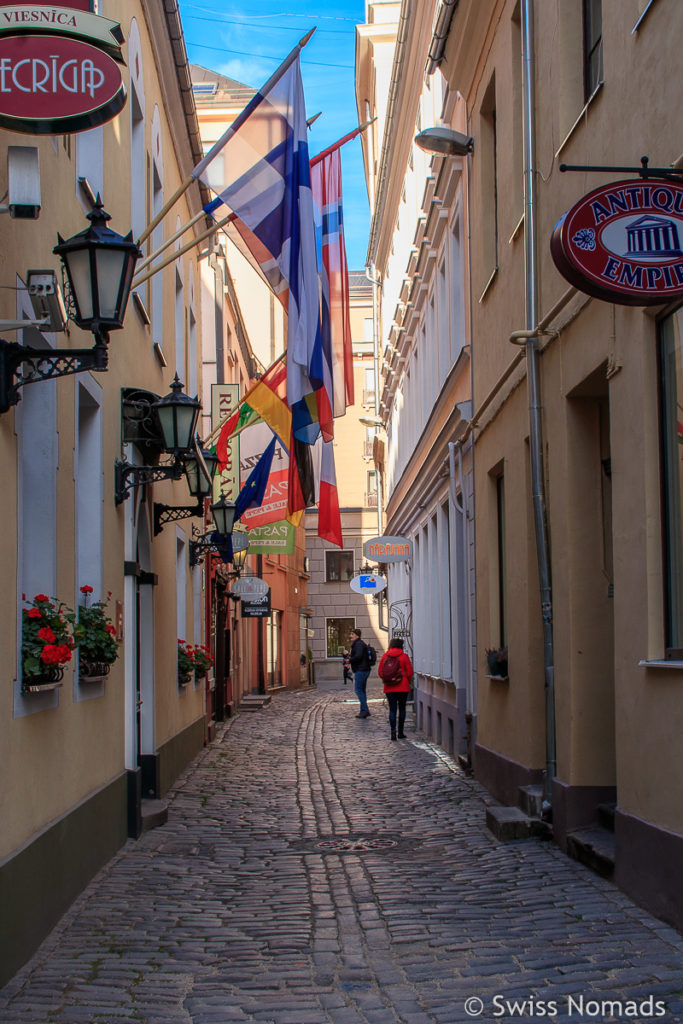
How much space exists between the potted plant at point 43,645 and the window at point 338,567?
43.5 m

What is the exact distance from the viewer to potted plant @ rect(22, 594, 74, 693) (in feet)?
21.5

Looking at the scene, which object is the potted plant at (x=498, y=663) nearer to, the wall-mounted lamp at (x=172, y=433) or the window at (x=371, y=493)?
the wall-mounted lamp at (x=172, y=433)

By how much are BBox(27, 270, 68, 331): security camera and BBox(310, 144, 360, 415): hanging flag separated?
449 cm

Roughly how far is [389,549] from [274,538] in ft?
9.46

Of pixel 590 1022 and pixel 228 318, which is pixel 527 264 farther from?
pixel 228 318

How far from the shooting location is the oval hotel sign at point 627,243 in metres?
5.81

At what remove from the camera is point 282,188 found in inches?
361

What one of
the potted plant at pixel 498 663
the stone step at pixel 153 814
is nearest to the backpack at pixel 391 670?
the potted plant at pixel 498 663

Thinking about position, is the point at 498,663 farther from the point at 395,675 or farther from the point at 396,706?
the point at 396,706

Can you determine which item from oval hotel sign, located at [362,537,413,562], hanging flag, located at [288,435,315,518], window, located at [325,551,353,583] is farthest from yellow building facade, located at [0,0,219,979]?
window, located at [325,551,353,583]

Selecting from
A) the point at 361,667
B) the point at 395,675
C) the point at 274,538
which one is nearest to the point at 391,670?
the point at 395,675

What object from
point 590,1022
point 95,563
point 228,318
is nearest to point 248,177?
point 95,563

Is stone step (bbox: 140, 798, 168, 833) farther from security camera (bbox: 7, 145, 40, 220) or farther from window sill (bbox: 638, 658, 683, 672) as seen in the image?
security camera (bbox: 7, 145, 40, 220)

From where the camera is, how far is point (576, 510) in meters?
8.95
